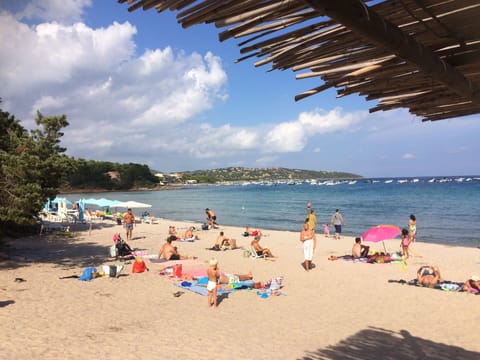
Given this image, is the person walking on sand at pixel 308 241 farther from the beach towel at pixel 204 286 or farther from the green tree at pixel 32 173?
the green tree at pixel 32 173

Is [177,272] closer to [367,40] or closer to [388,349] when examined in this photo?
[388,349]

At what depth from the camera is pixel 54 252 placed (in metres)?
14.3

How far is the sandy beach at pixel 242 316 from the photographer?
596 centimetres

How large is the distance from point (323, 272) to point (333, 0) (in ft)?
36.0

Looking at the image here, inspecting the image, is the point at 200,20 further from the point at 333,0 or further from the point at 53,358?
the point at 53,358

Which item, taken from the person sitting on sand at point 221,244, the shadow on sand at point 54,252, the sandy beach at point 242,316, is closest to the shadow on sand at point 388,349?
the sandy beach at point 242,316

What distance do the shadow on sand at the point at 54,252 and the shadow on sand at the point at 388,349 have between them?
8484 millimetres

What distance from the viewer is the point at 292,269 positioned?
11.8 metres

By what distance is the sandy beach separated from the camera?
235 inches

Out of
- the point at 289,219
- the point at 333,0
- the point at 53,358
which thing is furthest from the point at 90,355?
the point at 289,219

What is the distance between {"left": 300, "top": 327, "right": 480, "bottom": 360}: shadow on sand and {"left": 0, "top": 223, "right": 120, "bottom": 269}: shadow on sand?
8.48 meters

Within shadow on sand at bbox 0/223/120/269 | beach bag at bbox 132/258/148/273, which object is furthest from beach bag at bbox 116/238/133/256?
beach bag at bbox 132/258/148/273

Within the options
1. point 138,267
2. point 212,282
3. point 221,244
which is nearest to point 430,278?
point 212,282

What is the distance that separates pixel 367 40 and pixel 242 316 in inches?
273
